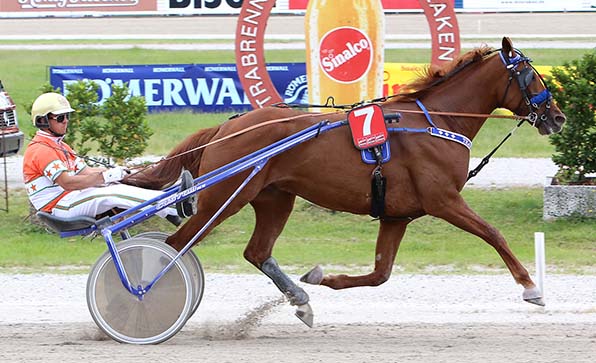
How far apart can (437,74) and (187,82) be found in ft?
40.4

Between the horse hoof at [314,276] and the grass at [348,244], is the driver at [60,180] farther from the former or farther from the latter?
the grass at [348,244]

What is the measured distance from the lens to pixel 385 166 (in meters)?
7.15

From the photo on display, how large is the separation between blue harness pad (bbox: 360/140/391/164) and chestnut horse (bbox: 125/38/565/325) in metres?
0.04

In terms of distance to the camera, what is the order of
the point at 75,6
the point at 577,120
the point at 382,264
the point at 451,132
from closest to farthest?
the point at 451,132 < the point at 382,264 < the point at 577,120 < the point at 75,6

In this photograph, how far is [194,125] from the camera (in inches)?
720

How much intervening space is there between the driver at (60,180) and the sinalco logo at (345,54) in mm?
4535

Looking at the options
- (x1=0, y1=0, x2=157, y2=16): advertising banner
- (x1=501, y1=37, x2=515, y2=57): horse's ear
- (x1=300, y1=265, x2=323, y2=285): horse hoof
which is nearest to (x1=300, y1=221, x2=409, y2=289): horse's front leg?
(x1=300, y1=265, x2=323, y2=285): horse hoof

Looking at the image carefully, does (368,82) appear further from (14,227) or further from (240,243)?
(14,227)

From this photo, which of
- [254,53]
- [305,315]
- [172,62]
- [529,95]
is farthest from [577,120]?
[172,62]

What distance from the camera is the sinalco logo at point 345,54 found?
11352 millimetres

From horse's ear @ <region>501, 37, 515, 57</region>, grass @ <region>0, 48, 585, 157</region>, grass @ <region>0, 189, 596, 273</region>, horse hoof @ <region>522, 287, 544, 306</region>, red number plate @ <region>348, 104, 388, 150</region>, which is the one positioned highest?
horse's ear @ <region>501, 37, 515, 57</region>

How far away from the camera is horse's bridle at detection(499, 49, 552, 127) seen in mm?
7477

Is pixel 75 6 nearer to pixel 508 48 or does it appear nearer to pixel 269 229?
pixel 269 229

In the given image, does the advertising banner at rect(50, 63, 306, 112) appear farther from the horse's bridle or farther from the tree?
the horse's bridle
